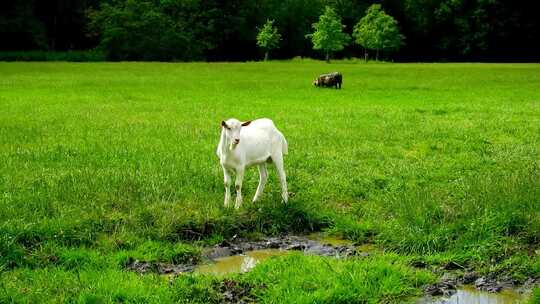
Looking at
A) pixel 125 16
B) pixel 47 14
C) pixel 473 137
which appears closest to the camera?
pixel 473 137

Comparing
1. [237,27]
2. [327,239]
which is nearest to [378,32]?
[237,27]

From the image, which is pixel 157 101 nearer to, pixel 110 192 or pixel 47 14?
pixel 110 192

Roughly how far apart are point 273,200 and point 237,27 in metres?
77.7

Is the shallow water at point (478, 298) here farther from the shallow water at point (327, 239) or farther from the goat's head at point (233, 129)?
the goat's head at point (233, 129)

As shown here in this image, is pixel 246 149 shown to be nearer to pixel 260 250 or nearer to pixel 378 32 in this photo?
pixel 260 250

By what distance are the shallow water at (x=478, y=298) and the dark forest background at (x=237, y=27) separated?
219 ft

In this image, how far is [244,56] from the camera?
8838 centimetres

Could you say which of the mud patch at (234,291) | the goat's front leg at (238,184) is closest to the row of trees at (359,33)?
the goat's front leg at (238,184)

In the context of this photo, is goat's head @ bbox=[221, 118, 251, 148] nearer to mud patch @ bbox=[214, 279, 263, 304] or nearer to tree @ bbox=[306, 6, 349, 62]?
mud patch @ bbox=[214, 279, 263, 304]

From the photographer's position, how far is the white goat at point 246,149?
28.7 ft

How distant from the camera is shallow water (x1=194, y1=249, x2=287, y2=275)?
24.3ft

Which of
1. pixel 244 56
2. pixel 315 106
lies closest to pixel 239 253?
pixel 315 106

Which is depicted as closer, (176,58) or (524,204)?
(524,204)

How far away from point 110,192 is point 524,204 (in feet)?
18.4
